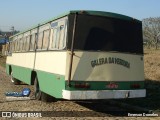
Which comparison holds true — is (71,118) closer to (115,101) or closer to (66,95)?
(66,95)

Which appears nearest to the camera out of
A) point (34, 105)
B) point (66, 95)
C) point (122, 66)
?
point (66, 95)

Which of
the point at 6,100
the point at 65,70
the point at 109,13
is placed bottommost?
the point at 6,100

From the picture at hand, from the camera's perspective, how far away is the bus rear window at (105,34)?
37.3ft

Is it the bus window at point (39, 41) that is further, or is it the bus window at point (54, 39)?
the bus window at point (39, 41)

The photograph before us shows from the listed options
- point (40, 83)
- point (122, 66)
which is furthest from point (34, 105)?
point (122, 66)

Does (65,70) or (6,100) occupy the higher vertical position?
(65,70)

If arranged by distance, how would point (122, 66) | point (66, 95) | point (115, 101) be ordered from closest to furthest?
point (66, 95), point (122, 66), point (115, 101)

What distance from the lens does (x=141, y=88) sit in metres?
12.1

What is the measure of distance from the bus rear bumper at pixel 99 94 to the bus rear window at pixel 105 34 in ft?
4.00

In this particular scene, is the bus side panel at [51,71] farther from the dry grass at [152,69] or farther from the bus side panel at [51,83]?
the dry grass at [152,69]

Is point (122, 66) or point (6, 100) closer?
point (122, 66)

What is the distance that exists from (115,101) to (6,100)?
4.09 metres

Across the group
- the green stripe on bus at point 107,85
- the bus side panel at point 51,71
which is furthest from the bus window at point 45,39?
the green stripe on bus at point 107,85

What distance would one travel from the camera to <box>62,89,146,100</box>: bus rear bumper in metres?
11.0
